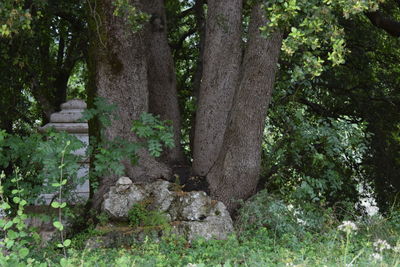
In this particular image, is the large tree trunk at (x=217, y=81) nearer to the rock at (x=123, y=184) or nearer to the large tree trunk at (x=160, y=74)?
the large tree trunk at (x=160, y=74)

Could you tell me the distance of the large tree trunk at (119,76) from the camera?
7902 millimetres

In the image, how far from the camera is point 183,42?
43.1ft

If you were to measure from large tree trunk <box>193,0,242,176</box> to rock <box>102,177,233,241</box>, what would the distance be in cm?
75

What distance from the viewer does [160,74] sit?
350 inches

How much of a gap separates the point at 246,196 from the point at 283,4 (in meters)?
3.31

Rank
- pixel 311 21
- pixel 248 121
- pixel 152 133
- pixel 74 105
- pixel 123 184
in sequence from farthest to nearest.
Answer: pixel 74 105, pixel 123 184, pixel 248 121, pixel 152 133, pixel 311 21

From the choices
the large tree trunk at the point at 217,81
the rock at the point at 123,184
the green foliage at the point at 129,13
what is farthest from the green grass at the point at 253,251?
the green foliage at the point at 129,13

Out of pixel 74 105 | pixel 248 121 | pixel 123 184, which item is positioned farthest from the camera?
pixel 74 105

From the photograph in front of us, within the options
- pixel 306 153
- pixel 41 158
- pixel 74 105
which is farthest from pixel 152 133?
pixel 74 105

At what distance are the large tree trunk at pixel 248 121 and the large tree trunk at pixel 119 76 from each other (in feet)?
3.70

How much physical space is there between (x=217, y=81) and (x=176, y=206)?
1956 millimetres

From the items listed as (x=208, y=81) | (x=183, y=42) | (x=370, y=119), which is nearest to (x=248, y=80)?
(x=208, y=81)

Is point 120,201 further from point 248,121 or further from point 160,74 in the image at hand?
point 160,74

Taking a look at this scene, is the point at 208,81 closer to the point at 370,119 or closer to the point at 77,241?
the point at 77,241
